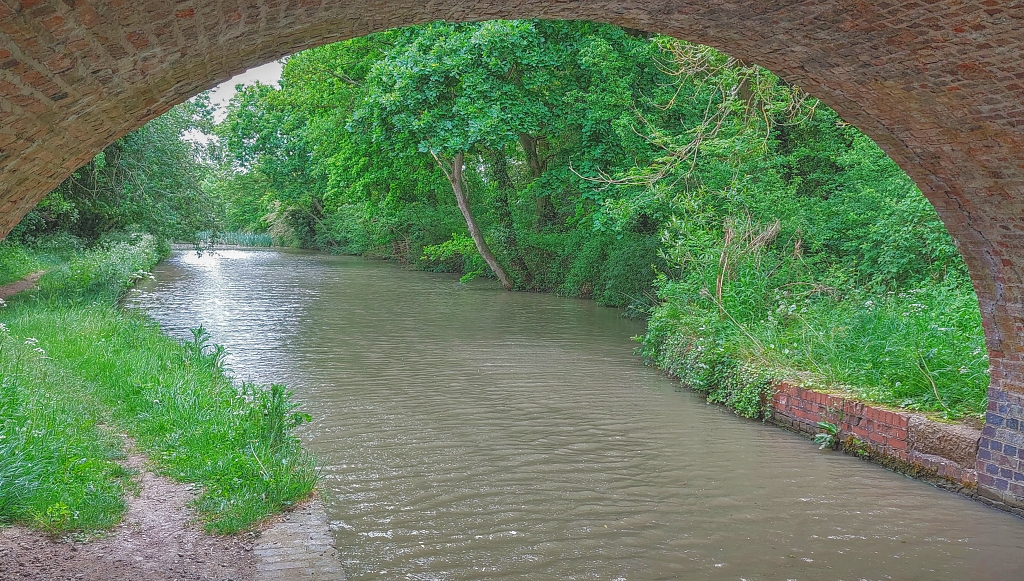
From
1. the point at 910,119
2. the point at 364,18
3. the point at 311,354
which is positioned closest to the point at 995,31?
the point at 910,119

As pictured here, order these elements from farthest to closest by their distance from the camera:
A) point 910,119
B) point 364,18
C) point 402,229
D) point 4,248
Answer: point 402,229 < point 4,248 < point 910,119 < point 364,18

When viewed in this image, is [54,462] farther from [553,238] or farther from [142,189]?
[553,238]

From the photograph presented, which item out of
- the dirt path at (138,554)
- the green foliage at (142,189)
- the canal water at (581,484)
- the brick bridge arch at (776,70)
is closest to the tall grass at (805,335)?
the canal water at (581,484)

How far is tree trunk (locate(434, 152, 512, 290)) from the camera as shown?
23.9 m

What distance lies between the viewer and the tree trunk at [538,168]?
897 inches

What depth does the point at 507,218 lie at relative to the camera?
1019 inches

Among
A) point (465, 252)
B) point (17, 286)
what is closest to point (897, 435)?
point (17, 286)

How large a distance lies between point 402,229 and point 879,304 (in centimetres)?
3109

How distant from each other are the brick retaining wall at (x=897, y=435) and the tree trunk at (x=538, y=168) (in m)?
14.6

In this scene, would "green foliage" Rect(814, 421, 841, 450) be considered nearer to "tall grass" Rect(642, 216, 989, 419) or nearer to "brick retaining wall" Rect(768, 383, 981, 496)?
"brick retaining wall" Rect(768, 383, 981, 496)

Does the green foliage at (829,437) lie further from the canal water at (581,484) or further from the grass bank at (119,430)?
the grass bank at (119,430)

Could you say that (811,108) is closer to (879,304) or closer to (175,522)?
(879,304)

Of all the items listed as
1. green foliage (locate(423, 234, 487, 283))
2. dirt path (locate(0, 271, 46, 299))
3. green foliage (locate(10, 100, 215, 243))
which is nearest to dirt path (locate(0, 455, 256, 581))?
dirt path (locate(0, 271, 46, 299))

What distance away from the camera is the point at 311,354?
12.6 meters
